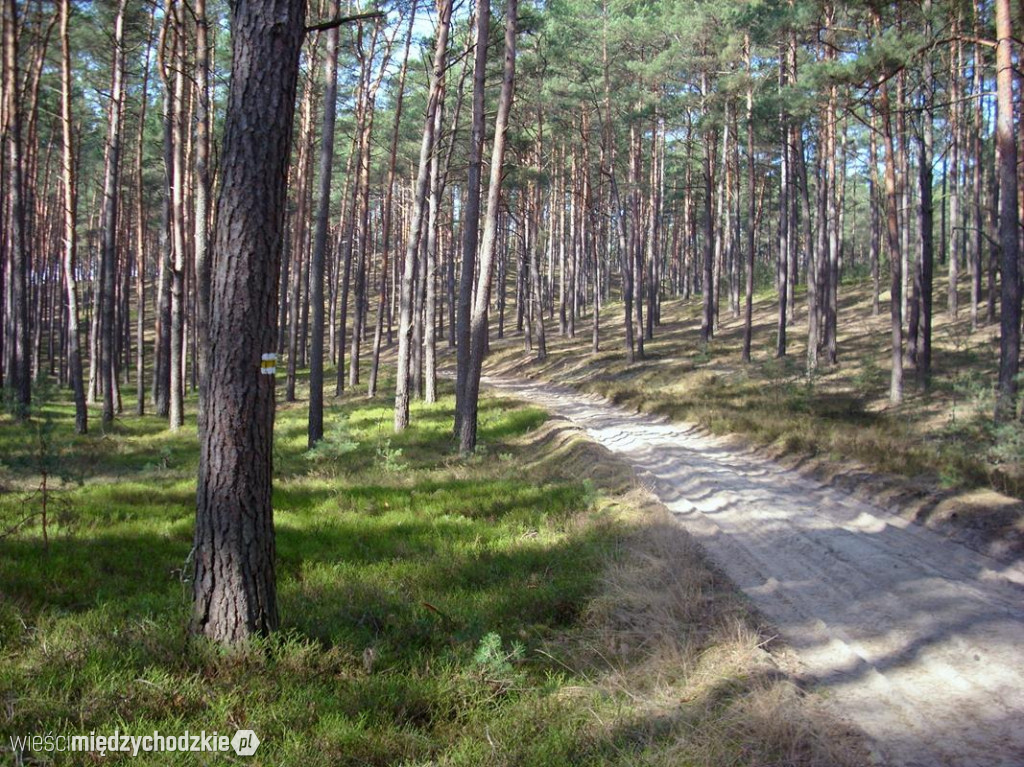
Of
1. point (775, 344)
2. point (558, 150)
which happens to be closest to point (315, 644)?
point (775, 344)

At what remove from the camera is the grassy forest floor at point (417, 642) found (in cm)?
356

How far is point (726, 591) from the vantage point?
601cm

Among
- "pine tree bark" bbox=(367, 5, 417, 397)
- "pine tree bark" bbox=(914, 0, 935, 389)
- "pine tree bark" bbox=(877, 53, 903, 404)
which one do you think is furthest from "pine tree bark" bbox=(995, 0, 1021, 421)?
"pine tree bark" bbox=(367, 5, 417, 397)

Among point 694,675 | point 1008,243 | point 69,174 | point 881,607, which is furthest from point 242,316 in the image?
point 69,174

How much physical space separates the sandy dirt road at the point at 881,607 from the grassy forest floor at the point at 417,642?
14.4 inches

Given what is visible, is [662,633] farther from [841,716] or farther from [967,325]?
[967,325]

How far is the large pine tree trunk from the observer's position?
421 cm

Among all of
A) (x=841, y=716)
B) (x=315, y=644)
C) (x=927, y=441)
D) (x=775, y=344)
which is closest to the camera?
(x=841, y=716)

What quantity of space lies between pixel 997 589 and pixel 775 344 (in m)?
25.0

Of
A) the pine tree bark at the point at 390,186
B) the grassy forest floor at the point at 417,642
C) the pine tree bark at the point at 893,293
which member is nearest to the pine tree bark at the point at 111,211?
the pine tree bark at the point at 390,186

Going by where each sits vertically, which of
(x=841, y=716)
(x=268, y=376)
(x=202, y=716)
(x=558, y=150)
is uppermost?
(x=558, y=150)

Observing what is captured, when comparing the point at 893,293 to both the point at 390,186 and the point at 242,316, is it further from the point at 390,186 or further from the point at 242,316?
the point at 242,316

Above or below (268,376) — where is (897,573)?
below

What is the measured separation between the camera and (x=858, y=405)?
1705 centimetres
